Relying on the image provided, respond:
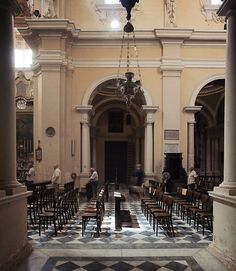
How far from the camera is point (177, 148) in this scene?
1867 centimetres

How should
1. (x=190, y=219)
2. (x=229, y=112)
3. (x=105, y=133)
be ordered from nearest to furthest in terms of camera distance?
1. (x=229, y=112)
2. (x=190, y=219)
3. (x=105, y=133)

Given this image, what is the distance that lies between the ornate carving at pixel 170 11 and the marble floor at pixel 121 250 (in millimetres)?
11126

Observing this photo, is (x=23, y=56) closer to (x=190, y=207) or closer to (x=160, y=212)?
(x=190, y=207)

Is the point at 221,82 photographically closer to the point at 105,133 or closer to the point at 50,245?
the point at 105,133

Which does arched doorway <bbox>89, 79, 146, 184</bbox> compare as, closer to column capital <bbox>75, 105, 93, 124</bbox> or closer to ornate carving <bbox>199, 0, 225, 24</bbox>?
column capital <bbox>75, 105, 93, 124</bbox>

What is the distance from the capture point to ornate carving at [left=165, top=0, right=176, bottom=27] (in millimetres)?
18719

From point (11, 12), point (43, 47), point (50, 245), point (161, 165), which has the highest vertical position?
point (43, 47)

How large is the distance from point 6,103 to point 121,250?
11.8ft

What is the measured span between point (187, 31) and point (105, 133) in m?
12.3

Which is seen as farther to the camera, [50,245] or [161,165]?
[161,165]

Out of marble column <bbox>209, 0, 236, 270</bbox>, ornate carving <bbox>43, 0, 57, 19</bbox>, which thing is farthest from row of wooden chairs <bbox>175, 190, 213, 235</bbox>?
ornate carving <bbox>43, 0, 57, 19</bbox>

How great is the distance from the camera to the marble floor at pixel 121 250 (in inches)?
261

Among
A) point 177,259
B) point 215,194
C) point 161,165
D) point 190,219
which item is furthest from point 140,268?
point 161,165

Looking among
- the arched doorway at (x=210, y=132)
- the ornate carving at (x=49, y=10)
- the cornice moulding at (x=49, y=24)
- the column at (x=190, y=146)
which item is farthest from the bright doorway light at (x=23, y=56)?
the column at (x=190, y=146)
